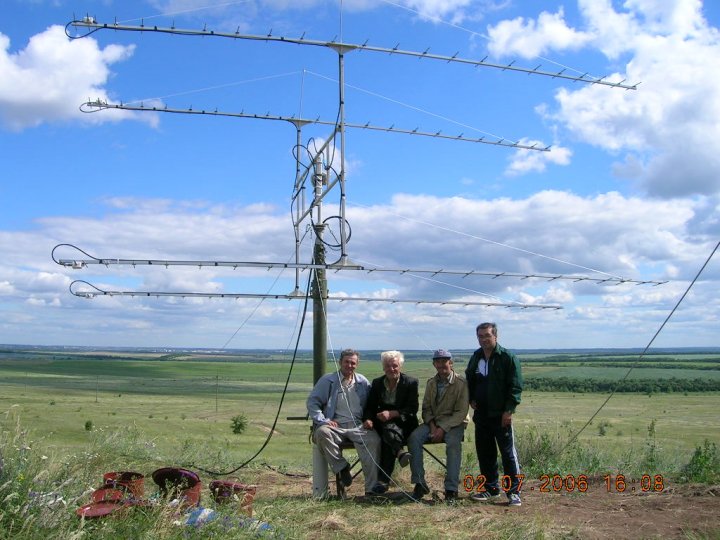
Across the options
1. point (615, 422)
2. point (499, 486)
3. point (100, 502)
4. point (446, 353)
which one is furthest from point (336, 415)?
point (615, 422)

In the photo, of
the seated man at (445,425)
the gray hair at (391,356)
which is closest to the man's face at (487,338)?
the seated man at (445,425)

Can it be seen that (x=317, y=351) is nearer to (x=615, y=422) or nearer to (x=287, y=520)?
(x=287, y=520)

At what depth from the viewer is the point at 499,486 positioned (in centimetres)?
757

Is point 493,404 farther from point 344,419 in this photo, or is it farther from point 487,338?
point 344,419

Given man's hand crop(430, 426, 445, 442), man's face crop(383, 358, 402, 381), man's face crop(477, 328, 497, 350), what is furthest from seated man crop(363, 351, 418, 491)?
man's face crop(477, 328, 497, 350)

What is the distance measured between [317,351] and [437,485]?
2.29m

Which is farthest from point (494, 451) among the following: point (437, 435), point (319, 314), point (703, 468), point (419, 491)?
point (703, 468)

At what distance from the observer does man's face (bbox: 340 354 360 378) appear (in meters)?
7.70

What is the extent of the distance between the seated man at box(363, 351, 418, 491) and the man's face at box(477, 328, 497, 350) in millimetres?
869

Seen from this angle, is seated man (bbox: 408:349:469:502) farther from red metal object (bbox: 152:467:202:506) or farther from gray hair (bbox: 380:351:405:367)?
red metal object (bbox: 152:467:202:506)

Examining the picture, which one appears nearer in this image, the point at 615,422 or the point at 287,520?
the point at 287,520

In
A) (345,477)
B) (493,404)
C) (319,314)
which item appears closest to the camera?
(493,404)

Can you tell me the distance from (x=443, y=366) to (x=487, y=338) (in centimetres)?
59

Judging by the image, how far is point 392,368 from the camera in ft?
25.0
